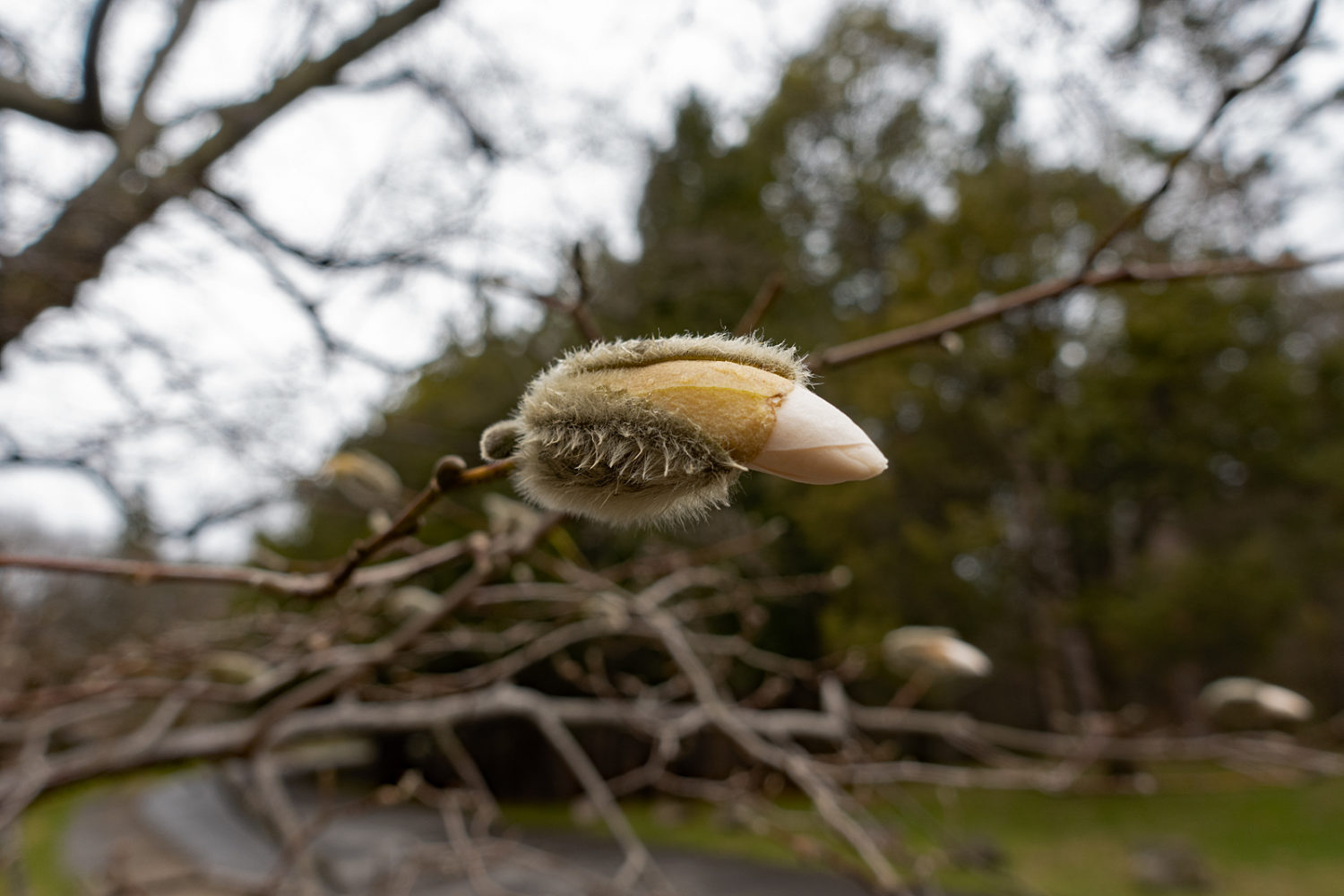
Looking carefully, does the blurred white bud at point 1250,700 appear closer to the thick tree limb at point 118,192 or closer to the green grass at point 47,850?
the thick tree limb at point 118,192

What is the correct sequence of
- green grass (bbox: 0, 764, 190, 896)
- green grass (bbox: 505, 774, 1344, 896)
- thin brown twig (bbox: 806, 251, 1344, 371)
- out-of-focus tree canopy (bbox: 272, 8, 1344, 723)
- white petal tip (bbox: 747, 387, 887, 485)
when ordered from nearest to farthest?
white petal tip (bbox: 747, 387, 887, 485), thin brown twig (bbox: 806, 251, 1344, 371), green grass (bbox: 505, 774, 1344, 896), green grass (bbox: 0, 764, 190, 896), out-of-focus tree canopy (bbox: 272, 8, 1344, 723)

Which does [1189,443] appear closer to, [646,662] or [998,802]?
[998,802]

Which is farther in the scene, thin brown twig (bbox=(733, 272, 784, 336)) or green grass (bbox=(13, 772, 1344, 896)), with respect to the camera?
green grass (bbox=(13, 772, 1344, 896))

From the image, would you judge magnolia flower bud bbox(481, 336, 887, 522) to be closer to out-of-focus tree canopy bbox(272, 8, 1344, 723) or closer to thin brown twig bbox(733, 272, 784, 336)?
thin brown twig bbox(733, 272, 784, 336)

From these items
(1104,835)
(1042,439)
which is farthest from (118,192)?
(1104,835)

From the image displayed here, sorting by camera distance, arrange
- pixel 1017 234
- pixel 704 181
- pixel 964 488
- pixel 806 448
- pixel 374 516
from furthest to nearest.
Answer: pixel 964 488, pixel 1017 234, pixel 704 181, pixel 374 516, pixel 806 448

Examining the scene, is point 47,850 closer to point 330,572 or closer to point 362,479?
point 362,479

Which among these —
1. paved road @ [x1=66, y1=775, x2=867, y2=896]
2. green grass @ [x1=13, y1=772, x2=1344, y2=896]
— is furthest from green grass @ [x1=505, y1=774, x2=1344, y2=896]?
paved road @ [x1=66, y1=775, x2=867, y2=896]

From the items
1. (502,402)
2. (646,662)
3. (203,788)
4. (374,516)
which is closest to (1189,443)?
(646,662)
